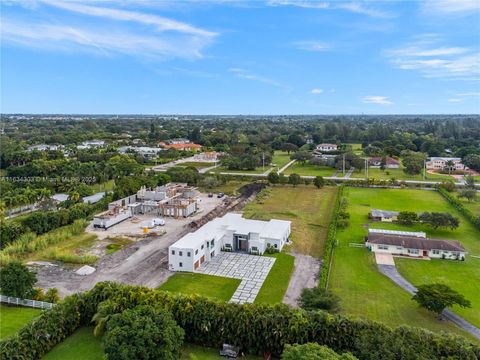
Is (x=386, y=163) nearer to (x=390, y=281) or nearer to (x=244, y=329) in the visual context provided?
(x=390, y=281)

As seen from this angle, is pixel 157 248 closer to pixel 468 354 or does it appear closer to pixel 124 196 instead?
pixel 124 196

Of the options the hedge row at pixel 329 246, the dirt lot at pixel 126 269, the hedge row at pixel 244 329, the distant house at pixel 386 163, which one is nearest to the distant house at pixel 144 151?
the distant house at pixel 386 163

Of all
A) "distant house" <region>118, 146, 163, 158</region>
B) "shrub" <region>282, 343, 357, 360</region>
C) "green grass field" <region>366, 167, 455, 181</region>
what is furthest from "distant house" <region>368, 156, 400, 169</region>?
"shrub" <region>282, 343, 357, 360</region>

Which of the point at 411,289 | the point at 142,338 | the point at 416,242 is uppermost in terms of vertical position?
the point at 142,338

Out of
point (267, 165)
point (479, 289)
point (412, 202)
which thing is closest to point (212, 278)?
point (479, 289)

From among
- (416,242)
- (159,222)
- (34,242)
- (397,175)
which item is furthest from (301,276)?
(397,175)

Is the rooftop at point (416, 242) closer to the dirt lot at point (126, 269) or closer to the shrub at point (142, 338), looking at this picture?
the dirt lot at point (126, 269)
